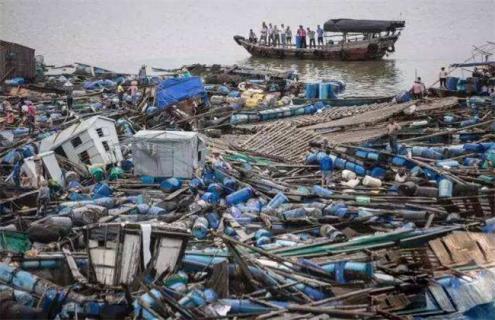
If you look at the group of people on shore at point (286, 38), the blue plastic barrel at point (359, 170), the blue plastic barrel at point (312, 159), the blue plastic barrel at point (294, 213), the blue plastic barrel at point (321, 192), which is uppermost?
the group of people on shore at point (286, 38)

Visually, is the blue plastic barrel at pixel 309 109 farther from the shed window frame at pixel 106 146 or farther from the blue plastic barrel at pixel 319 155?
the shed window frame at pixel 106 146

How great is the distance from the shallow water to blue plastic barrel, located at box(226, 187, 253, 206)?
19.1m

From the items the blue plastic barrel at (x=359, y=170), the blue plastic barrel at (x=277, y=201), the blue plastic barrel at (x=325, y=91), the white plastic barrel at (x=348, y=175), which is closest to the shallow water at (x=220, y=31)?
the blue plastic barrel at (x=325, y=91)

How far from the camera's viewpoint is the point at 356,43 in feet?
133

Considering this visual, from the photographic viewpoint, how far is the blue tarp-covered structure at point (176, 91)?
22.2 meters

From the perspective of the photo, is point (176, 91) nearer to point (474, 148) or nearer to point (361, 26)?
point (474, 148)

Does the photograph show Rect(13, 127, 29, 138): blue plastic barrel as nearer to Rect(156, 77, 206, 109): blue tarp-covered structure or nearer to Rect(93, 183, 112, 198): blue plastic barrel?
Rect(156, 77, 206, 109): blue tarp-covered structure

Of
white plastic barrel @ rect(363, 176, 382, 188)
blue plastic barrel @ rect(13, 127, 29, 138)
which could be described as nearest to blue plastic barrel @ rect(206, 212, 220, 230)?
white plastic barrel @ rect(363, 176, 382, 188)

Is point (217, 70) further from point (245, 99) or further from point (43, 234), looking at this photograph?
point (43, 234)

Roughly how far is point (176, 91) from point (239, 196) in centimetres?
909

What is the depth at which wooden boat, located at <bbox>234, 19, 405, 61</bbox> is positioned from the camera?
39375 mm

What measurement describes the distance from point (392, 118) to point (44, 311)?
45.5ft

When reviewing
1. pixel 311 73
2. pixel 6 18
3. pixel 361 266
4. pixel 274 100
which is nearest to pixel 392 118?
pixel 274 100

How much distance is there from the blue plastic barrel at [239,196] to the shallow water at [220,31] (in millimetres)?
19116
